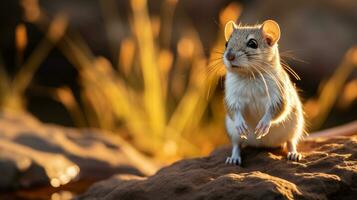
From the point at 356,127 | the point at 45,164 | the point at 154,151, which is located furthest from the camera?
the point at 154,151

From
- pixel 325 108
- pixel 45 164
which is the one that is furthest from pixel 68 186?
pixel 325 108

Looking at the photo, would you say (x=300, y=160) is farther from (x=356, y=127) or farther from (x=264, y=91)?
(x=356, y=127)

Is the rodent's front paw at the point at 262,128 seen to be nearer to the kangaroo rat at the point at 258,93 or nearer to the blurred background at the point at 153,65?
the kangaroo rat at the point at 258,93

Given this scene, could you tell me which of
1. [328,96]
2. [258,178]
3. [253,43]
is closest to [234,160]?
[258,178]

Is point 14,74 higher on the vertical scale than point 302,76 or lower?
higher

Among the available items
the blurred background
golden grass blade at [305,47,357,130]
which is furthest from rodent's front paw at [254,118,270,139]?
golden grass blade at [305,47,357,130]

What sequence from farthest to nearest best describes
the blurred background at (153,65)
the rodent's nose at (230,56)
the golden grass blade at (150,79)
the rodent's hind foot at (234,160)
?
the blurred background at (153,65)
the golden grass blade at (150,79)
the rodent's hind foot at (234,160)
the rodent's nose at (230,56)

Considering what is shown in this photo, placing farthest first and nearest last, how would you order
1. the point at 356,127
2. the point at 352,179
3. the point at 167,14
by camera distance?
the point at 167,14, the point at 356,127, the point at 352,179

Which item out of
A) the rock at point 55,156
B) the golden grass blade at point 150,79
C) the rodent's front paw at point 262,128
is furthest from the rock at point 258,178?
the golden grass blade at point 150,79

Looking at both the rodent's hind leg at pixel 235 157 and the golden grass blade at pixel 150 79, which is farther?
the golden grass blade at pixel 150 79
